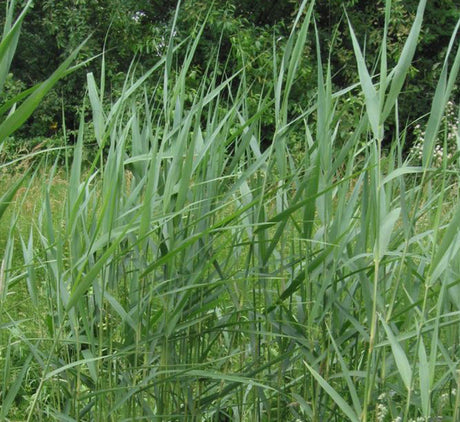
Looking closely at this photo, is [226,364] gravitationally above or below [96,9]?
below

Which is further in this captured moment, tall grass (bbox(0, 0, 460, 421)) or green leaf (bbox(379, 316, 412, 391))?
tall grass (bbox(0, 0, 460, 421))

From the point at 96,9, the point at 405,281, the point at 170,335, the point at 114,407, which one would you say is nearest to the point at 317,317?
the point at 405,281

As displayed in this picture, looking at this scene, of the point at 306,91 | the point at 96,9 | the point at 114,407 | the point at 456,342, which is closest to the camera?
the point at 114,407

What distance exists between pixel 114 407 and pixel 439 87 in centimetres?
75

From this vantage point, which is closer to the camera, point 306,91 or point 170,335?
point 170,335

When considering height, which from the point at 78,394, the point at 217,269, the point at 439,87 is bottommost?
the point at 78,394

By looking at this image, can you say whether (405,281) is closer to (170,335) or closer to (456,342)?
(456,342)

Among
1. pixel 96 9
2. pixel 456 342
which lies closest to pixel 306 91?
pixel 96 9

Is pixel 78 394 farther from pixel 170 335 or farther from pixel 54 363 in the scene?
pixel 170 335

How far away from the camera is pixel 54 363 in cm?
156

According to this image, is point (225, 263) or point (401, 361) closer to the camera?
point (401, 361)

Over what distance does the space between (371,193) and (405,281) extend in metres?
0.28

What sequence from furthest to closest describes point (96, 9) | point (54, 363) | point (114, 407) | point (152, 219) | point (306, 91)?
point (96, 9) < point (306, 91) < point (54, 363) < point (114, 407) < point (152, 219)

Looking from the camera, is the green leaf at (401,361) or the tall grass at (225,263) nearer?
the green leaf at (401,361)
